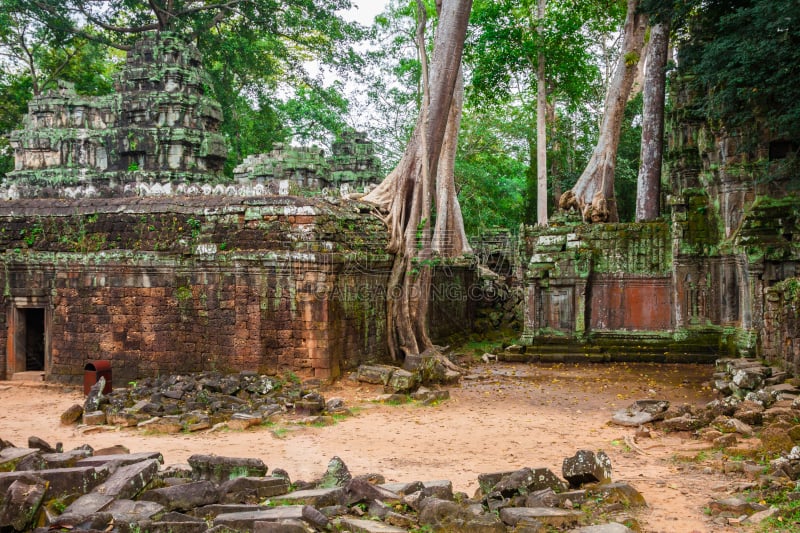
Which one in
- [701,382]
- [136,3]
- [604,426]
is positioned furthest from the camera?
[136,3]

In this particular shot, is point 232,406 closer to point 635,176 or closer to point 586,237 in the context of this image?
point 586,237

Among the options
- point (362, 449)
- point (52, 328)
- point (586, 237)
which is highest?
point (586, 237)

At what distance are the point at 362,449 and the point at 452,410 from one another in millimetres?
2336

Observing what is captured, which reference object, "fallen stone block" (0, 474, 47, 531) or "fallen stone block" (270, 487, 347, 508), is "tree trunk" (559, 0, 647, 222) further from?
"fallen stone block" (0, 474, 47, 531)

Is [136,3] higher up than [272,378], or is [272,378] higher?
[136,3]

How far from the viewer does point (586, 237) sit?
48.3 feet

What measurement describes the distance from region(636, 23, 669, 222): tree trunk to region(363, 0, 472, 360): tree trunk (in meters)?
5.00

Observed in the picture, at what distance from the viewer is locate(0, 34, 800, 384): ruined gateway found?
1123 centimetres

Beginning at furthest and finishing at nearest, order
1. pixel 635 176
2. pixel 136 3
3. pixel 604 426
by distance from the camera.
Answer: pixel 635 176
pixel 136 3
pixel 604 426

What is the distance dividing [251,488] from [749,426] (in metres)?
5.17

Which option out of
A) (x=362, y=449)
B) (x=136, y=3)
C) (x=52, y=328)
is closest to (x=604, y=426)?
(x=362, y=449)

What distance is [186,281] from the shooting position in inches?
460

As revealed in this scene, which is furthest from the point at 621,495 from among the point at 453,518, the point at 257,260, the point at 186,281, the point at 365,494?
the point at 186,281

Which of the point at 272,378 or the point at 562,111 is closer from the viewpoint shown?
the point at 272,378
